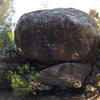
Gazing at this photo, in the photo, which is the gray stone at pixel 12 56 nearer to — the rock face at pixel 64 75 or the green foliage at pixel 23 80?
the green foliage at pixel 23 80

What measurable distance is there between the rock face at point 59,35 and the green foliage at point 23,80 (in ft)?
2.90

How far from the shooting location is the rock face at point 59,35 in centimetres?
753

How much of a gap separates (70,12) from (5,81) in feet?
15.1

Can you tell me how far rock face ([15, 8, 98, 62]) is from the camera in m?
7.53

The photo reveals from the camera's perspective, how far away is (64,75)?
26.5 feet

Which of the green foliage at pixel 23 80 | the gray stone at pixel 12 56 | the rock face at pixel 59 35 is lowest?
the green foliage at pixel 23 80

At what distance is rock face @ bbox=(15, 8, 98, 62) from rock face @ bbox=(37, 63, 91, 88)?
342 millimetres

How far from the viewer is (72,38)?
7559 millimetres

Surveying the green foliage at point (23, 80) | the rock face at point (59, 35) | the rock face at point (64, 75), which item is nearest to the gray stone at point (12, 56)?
the green foliage at point (23, 80)

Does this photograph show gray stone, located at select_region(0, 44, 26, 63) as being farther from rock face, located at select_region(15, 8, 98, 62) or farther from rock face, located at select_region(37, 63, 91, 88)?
rock face, located at select_region(37, 63, 91, 88)

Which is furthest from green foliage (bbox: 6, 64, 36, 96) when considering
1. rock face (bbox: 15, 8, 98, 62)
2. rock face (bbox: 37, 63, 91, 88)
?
rock face (bbox: 15, 8, 98, 62)

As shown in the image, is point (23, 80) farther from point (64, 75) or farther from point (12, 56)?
point (64, 75)

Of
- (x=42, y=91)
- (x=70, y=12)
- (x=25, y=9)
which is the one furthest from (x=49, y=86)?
(x=25, y=9)

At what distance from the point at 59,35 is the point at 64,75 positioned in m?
1.76
